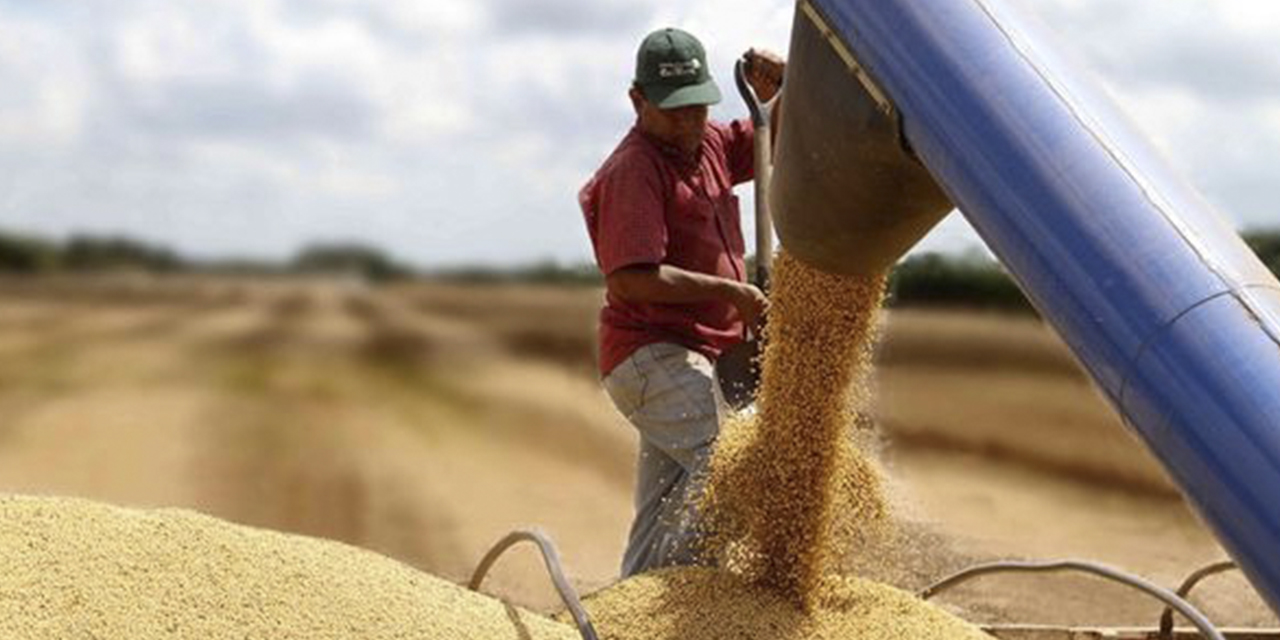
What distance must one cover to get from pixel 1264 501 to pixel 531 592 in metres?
6.20

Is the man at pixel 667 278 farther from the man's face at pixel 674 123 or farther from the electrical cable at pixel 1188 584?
the electrical cable at pixel 1188 584

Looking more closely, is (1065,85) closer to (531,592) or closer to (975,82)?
(975,82)

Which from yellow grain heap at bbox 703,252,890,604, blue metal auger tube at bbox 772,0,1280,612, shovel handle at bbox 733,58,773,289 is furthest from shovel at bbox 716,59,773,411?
blue metal auger tube at bbox 772,0,1280,612

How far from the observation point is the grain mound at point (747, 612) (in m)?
4.39

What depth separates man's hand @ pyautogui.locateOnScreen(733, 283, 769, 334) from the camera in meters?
5.20

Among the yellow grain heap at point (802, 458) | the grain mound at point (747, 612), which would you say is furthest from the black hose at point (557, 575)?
the yellow grain heap at point (802, 458)

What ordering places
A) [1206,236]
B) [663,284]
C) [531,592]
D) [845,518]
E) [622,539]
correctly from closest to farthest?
[1206,236] < [845,518] < [663,284] < [531,592] < [622,539]

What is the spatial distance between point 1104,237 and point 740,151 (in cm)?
286

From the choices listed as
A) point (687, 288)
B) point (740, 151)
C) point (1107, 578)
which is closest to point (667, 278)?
point (687, 288)

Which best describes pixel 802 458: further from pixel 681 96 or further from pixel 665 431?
pixel 681 96

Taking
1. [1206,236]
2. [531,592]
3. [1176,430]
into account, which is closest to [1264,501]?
[1176,430]

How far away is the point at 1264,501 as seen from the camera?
275 cm

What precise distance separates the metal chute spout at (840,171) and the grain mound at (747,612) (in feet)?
2.62

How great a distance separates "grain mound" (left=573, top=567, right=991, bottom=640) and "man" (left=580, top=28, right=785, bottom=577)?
530mm
